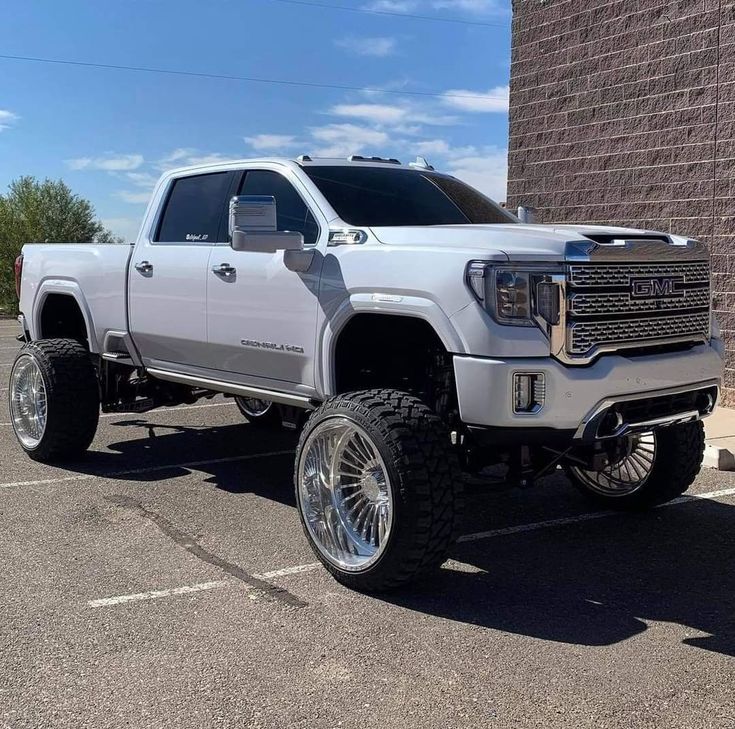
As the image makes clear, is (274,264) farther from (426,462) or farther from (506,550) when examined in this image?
(506,550)

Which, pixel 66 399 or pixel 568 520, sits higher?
pixel 66 399

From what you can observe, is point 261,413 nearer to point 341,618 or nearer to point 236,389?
point 236,389

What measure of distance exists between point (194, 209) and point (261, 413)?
114 inches

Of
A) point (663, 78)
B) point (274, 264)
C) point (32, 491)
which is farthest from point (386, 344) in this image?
point (663, 78)

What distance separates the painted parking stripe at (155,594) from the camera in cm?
436

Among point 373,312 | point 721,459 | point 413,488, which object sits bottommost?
point 721,459

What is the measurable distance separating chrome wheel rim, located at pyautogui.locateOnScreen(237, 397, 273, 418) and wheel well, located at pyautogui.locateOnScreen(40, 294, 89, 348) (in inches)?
65.9

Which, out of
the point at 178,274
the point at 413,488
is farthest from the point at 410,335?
the point at 178,274

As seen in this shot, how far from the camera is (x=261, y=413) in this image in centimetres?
882

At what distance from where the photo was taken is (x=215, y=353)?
231 inches

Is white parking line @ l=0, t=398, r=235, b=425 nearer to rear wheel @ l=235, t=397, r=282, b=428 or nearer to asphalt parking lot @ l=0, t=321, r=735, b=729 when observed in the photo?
rear wheel @ l=235, t=397, r=282, b=428

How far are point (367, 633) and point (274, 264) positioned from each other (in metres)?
2.24

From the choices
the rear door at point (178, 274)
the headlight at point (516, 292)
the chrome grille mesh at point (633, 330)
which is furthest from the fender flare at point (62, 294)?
the chrome grille mesh at point (633, 330)

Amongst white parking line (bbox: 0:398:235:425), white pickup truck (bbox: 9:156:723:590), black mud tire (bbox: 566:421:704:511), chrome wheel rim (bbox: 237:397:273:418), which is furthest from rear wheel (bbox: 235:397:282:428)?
black mud tire (bbox: 566:421:704:511)
